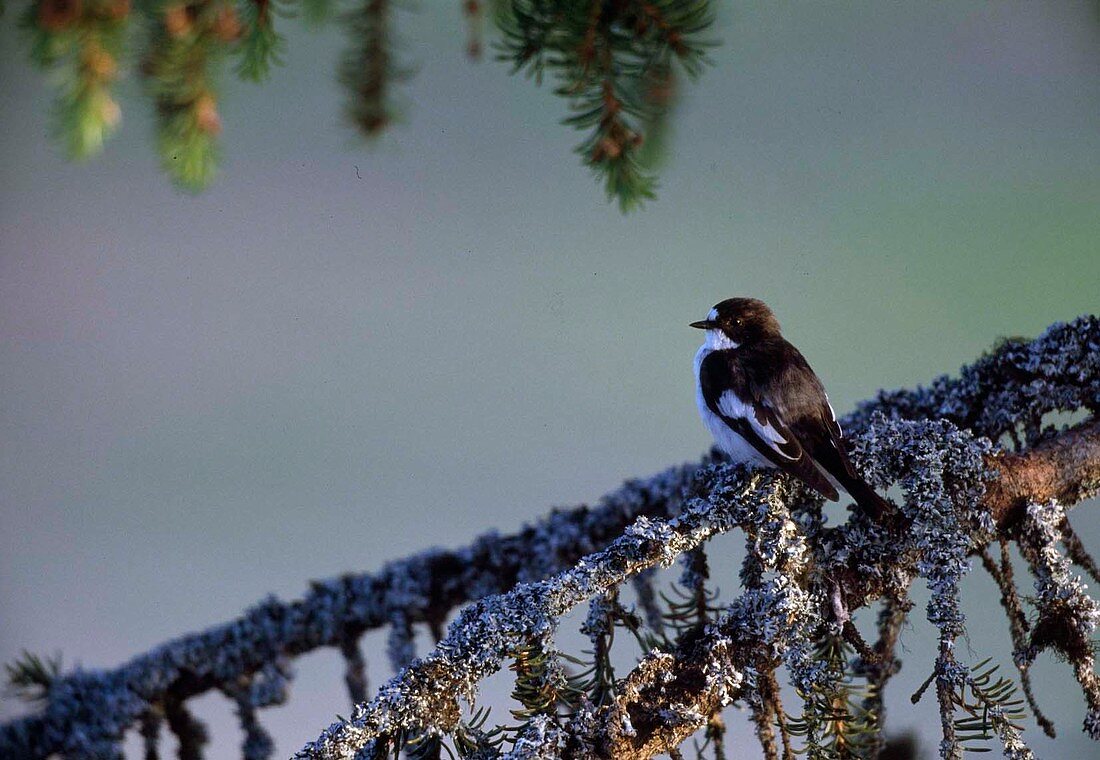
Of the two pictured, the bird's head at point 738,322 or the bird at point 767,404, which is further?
the bird's head at point 738,322

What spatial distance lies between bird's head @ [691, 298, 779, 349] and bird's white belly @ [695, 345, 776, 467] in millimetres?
142

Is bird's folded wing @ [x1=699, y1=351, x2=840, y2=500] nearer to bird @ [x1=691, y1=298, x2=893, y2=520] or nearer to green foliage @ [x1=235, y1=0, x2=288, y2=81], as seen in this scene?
bird @ [x1=691, y1=298, x2=893, y2=520]

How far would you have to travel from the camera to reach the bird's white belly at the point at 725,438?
5.55 ft

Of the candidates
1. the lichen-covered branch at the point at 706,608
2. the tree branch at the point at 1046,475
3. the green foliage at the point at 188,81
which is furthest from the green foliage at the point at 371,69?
the tree branch at the point at 1046,475

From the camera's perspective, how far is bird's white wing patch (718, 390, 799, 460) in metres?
1.57

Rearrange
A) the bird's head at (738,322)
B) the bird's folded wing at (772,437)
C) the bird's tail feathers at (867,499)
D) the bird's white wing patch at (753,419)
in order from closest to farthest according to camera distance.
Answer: the bird's tail feathers at (867,499) → the bird's folded wing at (772,437) → the bird's white wing patch at (753,419) → the bird's head at (738,322)

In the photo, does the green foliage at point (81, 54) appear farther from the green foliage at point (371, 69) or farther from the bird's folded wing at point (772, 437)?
the bird's folded wing at point (772, 437)

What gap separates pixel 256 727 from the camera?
1.75 meters

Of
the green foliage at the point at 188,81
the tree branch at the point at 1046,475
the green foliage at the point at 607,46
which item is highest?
the green foliage at the point at 188,81

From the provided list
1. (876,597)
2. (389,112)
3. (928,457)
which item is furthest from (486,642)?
(389,112)

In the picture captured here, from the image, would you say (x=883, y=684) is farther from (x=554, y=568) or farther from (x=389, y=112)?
(x=389, y=112)

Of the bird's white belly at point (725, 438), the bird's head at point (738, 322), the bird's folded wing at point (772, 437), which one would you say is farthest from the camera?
the bird's head at point (738, 322)

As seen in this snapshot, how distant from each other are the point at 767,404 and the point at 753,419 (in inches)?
2.3

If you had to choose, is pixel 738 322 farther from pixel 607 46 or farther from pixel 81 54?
pixel 81 54
